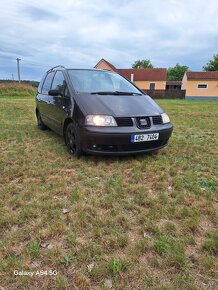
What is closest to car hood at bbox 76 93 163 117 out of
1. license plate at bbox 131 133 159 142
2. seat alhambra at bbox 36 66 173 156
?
seat alhambra at bbox 36 66 173 156

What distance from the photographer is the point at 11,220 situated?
2.17 meters

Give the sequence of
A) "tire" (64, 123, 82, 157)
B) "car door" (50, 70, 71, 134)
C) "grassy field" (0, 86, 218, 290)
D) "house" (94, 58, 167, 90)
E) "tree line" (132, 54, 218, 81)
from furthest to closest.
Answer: "tree line" (132, 54, 218, 81)
"house" (94, 58, 167, 90)
"car door" (50, 70, 71, 134)
"tire" (64, 123, 82, 157)
"grassy field" (0, 86, 218, 290)

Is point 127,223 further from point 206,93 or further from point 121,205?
point 206,93

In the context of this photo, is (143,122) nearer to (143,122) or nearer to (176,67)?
(143,122)

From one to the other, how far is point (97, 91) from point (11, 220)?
2615 mm

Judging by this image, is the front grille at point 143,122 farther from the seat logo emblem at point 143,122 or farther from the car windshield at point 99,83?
the car windshield at point 99,83

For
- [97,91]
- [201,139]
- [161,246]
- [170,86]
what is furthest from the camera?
[170,86]

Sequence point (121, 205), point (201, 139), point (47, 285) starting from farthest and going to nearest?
point (201, 139) < point (121, 205) < point (47, 285)

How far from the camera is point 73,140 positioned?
12.9 ft

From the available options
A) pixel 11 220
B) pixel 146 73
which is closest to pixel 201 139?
pixel 11 220

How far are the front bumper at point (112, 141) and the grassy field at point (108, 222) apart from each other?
0.23 meters

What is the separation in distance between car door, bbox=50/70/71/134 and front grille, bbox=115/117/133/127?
0.97 metres

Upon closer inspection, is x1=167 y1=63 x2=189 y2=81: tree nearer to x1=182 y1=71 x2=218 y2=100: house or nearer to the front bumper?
x1=182 y1=71 x2=218 y2=100: house

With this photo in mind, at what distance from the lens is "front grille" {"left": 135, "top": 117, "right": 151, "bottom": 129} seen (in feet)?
11.7
